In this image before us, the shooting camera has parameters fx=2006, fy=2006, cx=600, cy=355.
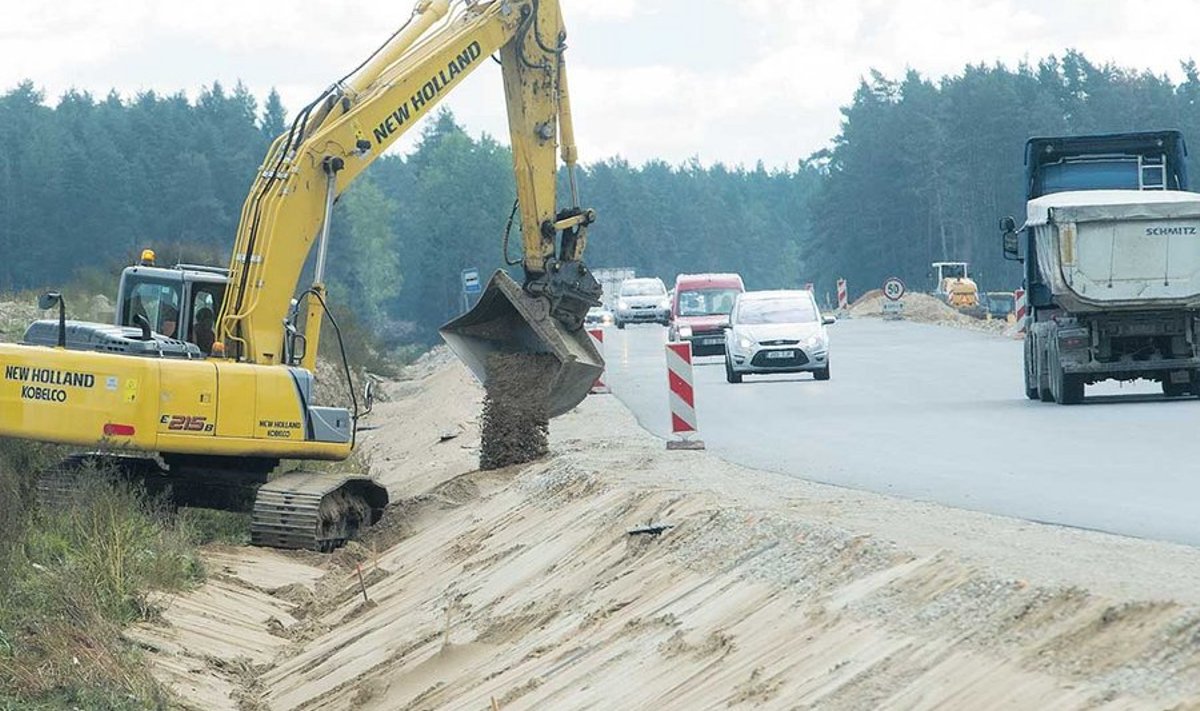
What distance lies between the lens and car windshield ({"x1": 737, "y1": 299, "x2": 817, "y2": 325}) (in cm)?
3488

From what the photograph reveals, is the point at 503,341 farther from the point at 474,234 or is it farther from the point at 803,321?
the point at 474,234

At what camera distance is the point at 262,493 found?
1877cm

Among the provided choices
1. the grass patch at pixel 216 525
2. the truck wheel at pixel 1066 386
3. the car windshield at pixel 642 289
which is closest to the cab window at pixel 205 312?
the grass patch at pixel 216 525

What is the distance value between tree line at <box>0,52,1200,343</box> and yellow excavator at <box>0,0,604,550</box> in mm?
82334

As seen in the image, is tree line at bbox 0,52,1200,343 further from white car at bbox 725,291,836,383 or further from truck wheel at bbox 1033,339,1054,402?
truck wheel at bbox 1033,339,1054,402

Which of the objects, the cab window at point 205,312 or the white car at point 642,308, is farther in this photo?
the white car at point 642,308

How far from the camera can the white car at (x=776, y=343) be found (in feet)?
112

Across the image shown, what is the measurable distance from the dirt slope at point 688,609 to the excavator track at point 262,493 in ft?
0.99

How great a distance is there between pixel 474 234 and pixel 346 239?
20.6 metres

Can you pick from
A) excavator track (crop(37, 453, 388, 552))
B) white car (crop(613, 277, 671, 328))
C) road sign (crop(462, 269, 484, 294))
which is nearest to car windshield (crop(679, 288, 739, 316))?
road sign (crop(462, 269, 484, 294))

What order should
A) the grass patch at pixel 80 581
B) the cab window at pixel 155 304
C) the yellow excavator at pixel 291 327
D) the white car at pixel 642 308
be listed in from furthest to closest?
the white car at pixel 642 308, the cab window at pixel 155 304, the yellow excavator at pixel 291 327, the grass patch at pixel 80 581

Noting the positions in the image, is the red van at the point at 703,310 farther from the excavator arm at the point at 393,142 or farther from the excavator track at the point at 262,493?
the excavator track at the point at 262,493

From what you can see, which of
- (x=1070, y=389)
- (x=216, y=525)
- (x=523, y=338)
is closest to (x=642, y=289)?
(x=1070, y=389)

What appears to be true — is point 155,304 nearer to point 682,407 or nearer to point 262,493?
point 262,493
